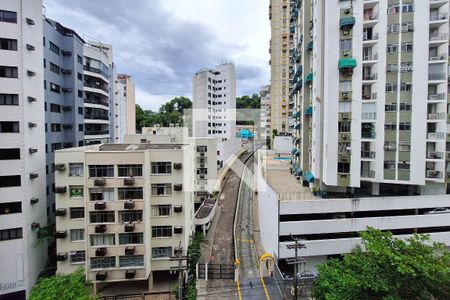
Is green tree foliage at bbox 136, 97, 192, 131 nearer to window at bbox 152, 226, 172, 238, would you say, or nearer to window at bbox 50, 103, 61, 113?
window at bbox 50, 103, 61, 113

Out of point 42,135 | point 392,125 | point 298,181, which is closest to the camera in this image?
point 392,125

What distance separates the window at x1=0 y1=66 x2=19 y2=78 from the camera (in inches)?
756

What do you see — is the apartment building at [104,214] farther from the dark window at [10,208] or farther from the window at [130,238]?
the dark window at [10,208]

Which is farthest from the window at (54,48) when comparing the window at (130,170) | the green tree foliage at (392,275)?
the green tree foliage at (392,275)

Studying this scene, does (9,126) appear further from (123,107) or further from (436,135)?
(436,135)

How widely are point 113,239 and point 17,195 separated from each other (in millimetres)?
8664

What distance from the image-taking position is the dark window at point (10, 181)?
752 inches

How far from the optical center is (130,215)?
64.5ft

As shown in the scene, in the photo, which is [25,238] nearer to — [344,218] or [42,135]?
[42,135]

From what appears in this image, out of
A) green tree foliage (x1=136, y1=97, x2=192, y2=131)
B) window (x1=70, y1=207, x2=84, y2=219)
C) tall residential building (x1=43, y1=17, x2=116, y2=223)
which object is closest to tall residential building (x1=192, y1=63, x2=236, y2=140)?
Answer: green tree foliage (x1=136, y1=97, x2=192, y2=131)

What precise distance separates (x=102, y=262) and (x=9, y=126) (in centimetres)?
1341

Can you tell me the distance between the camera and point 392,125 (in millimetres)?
20656


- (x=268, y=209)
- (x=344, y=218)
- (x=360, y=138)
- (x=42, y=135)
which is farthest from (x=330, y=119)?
(x=42, y=135)

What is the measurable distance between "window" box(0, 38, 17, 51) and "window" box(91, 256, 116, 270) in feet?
60.1
